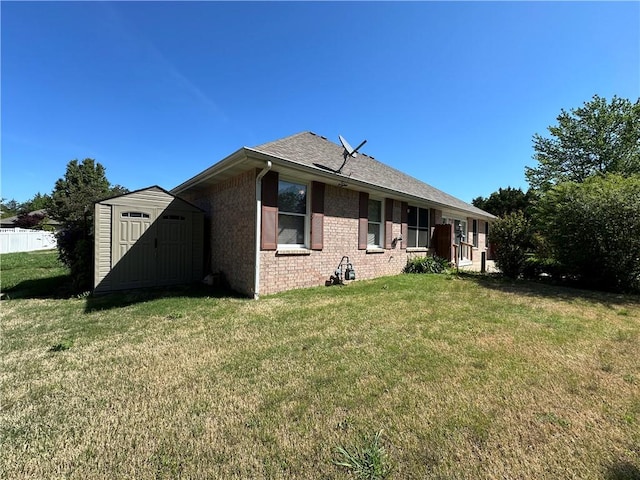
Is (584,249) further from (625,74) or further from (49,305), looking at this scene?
(49,305)

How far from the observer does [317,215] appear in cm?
748

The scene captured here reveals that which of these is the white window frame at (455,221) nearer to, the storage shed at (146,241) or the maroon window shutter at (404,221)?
the maroon window shutter at (404,221)

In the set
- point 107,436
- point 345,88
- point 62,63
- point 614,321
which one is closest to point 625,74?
point 345,88

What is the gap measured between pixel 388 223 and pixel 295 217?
406cm

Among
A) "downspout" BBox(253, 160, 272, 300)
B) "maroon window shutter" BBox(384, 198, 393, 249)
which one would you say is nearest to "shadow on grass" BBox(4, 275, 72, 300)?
"downspout" BBox(253, 160, 272, 300)

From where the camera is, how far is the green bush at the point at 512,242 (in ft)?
31.5

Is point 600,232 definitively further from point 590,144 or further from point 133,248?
point 590,144

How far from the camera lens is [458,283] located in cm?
833

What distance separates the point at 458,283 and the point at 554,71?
326 inches

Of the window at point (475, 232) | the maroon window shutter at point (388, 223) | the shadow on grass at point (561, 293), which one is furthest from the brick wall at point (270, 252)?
the window at point (475, 232)

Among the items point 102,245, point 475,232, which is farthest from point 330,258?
point 475,232

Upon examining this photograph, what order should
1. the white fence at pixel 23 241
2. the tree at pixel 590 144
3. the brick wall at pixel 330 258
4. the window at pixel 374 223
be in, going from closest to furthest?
the brick wall at pixel 330 258
the window at pixel 374 223
the white fence at pixel 23 241
the tree at pixel 590 144

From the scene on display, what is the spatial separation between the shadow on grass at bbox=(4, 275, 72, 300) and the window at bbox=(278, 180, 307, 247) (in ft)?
18.4

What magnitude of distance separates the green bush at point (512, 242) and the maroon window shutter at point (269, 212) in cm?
837
